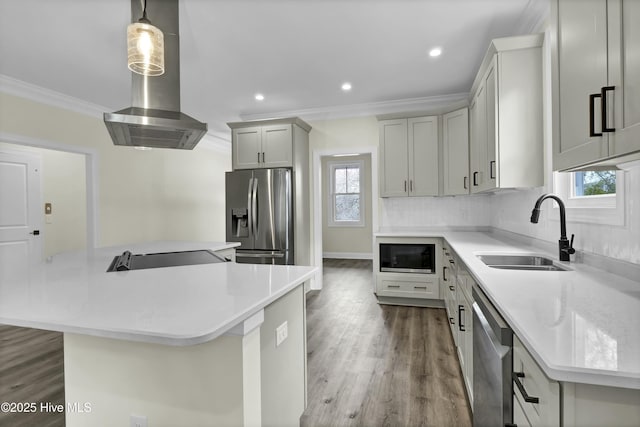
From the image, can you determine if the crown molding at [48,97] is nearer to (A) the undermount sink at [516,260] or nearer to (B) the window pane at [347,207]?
(A) the undermount sink at [516,260]

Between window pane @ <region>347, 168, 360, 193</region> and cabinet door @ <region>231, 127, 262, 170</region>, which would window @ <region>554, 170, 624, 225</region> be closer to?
cabinet door @ <region>231, 127, 262, 170</region>

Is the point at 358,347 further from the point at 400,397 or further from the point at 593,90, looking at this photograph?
the point at 593,90

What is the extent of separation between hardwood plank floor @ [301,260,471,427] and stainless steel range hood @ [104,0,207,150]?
201cm

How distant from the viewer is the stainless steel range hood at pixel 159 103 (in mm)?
2070

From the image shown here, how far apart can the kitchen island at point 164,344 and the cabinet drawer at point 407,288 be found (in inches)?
104

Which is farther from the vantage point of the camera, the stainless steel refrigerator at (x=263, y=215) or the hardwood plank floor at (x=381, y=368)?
the stainless steel refrigerator at (x=263, y=215)

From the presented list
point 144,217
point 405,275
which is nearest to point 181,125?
point 405,275

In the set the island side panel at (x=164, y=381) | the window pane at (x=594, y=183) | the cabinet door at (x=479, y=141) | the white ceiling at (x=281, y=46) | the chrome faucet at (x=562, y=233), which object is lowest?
the island side panel at (x=164, y=381)

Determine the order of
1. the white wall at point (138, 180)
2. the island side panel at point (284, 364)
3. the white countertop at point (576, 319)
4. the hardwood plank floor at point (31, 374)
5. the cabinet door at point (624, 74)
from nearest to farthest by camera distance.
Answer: the white countertop at point (576, 319), the cabinet door at point (624, 74), the island side panel at point (284, 364), the hardwood plank floor at point (31, 374), the white wall at point (138, 180)

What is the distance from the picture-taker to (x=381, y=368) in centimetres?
245

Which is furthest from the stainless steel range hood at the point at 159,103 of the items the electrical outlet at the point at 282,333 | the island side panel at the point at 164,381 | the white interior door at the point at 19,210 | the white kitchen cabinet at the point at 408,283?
the white interior door at the point at 19,210

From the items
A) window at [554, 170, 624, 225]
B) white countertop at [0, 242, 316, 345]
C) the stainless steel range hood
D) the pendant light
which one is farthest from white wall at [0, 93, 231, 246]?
window at [554, 170, 624, 225]

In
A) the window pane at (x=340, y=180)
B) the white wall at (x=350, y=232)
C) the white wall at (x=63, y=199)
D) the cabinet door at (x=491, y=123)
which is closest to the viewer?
the cabinet door at (x=491, y=123)

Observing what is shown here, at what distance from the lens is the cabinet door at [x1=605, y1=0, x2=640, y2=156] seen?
845 mm
